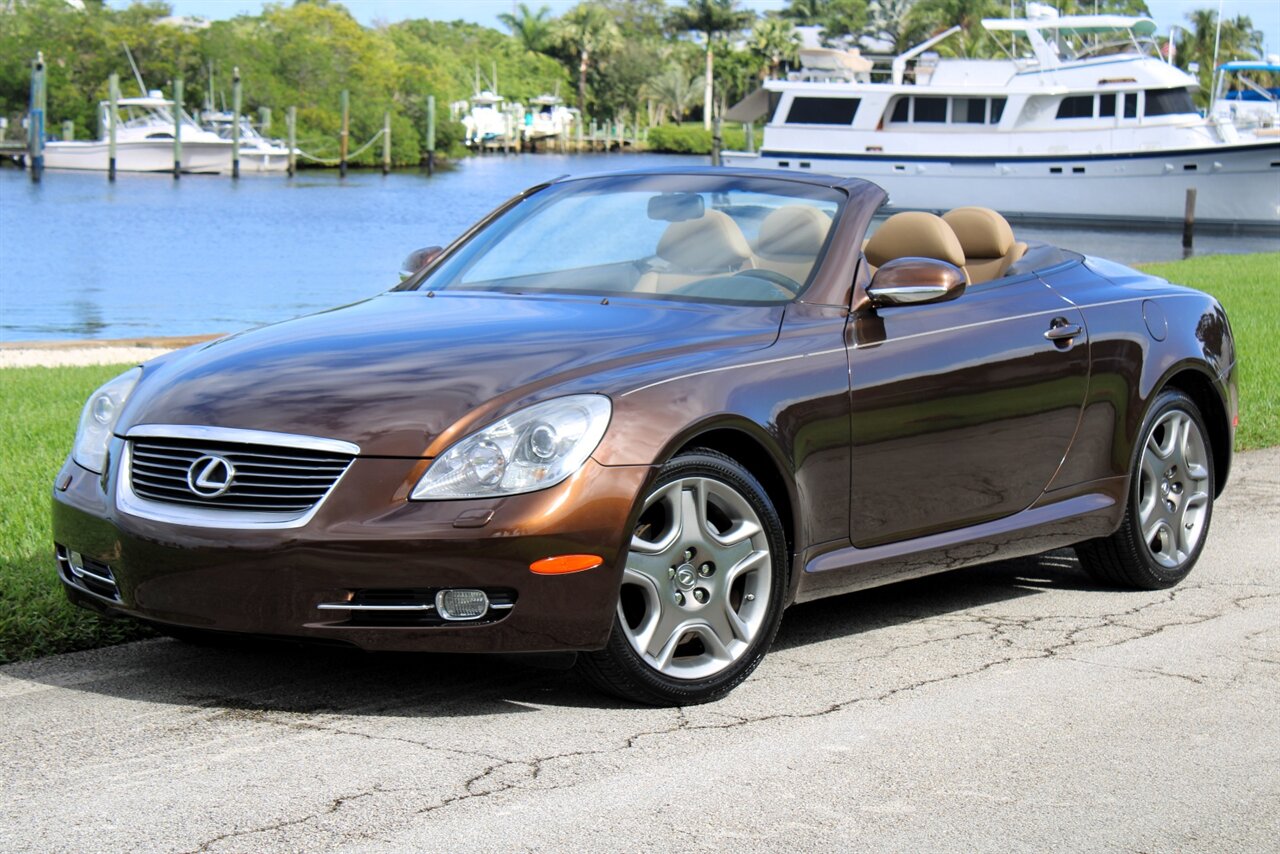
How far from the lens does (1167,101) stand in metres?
50.1

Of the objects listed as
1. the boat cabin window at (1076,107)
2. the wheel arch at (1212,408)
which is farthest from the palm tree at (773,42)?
the wheel arch at (1212,408)

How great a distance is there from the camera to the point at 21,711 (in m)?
4.73

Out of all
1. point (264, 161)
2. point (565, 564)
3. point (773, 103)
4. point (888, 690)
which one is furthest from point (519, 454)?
point (264, 161)

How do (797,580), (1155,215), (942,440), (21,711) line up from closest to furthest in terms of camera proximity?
(21,711) < (797,580) < (942,440) < (1155,215)

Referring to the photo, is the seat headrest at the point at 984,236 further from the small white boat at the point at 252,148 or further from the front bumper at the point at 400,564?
the small white boat at the point at 252,148

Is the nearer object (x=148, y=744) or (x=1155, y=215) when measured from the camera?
(x=148, y=744)

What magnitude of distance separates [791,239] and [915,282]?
1.74 feet

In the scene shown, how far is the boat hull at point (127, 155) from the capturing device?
81.2m

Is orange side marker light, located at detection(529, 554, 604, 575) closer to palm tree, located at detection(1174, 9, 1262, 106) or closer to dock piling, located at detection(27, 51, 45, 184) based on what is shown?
dock piling, located at detection(27, 51, 45, 184)

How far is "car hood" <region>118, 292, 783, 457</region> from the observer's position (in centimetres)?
459

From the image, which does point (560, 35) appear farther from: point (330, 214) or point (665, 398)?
point (665, 398)

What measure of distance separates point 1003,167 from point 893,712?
1915 inches

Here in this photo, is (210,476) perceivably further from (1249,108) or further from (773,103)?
(1249,108)

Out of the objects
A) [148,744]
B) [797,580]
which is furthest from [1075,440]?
[148,744]
